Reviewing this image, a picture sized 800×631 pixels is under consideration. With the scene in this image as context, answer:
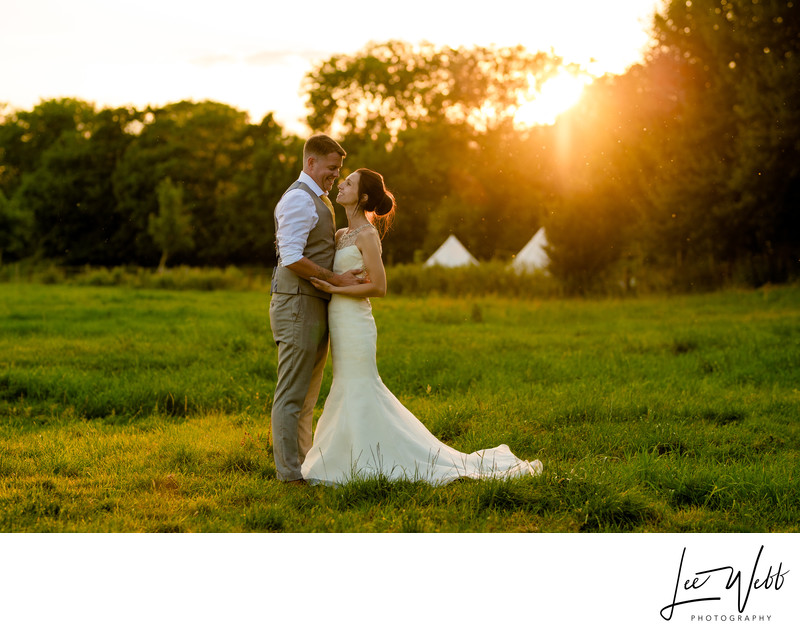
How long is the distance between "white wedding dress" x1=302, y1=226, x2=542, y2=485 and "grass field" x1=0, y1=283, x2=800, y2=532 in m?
0.27

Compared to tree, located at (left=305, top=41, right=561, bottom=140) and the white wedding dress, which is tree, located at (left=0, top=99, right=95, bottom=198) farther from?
the white wedding dress

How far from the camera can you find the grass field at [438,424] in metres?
5.10

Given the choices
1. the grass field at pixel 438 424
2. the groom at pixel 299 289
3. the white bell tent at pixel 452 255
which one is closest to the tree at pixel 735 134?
the white bell tent at pixel 452 255

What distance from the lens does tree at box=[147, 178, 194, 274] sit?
50000 mm

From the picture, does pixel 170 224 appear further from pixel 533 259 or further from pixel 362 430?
pixel 362 430

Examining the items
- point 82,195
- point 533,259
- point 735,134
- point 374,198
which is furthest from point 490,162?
point 374,198

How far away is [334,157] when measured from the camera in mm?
6004

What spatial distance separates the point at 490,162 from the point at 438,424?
45204mm

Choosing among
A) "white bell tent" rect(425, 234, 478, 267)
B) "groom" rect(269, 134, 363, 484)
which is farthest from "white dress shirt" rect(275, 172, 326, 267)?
"white bell tent" rect(425, 234, 478, 267)

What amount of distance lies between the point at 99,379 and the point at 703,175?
23074 mm

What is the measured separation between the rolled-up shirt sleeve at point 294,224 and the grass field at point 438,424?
5.68 ft

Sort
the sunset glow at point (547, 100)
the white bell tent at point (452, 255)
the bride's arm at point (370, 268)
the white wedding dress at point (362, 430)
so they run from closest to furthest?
the white wedding dress at point (362, 430) < the bride's arm at point (370, 268) < the white bell tent at point (452, 255) < the sunset glow at point (547, 100)

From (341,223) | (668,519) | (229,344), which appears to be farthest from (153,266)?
(668,519)

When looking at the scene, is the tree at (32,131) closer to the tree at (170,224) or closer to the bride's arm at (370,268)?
the tree at (170,224)
